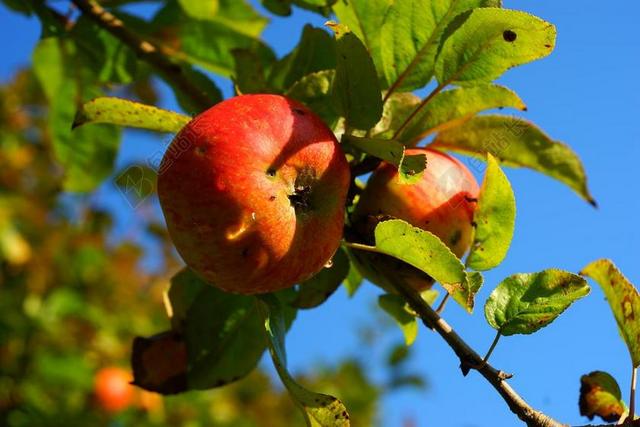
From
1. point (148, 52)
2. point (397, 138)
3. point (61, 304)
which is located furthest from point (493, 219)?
point (61, 304)

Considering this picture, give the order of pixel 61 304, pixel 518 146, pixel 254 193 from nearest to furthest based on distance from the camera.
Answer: pixel 254 193, pixel 518 146, pixel 61 304

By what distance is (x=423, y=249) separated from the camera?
3.14 ft

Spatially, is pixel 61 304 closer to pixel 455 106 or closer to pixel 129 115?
pixel 129 115

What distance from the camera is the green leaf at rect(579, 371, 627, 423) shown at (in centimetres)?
110

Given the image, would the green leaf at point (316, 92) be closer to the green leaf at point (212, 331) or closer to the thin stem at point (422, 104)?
the thin stem at point (422, 104)

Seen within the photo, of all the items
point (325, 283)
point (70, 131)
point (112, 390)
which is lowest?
point (112, 390)

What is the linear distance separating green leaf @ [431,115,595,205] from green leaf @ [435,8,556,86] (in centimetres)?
19

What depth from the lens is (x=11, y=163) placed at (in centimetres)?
387

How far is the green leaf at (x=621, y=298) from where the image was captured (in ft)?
3.43

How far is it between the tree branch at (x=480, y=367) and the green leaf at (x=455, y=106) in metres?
0.30

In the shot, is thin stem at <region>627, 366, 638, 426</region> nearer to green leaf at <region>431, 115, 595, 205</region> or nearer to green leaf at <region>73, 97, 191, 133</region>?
green leaf at <region>431, 115, 595, 205</region>

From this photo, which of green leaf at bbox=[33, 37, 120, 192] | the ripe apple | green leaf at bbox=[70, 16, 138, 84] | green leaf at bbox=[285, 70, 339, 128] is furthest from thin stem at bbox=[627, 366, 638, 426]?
the ripe apple

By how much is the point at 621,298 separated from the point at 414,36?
1.73 feet

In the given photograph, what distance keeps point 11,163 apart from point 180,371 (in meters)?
3.02
